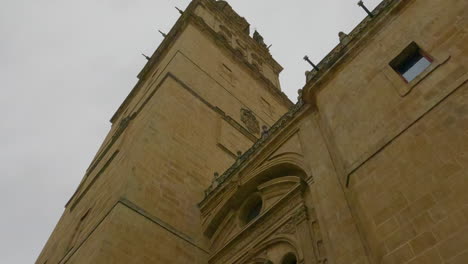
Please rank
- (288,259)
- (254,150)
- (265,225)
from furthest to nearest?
1. (254,150)
2. (265,225)
3. (288,259)

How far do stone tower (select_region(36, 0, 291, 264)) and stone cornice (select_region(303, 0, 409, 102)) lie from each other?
486cm

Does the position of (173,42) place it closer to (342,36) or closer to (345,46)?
(342,36)

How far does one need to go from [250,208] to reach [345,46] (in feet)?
16.3

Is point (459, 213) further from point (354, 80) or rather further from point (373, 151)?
point (354, 80)

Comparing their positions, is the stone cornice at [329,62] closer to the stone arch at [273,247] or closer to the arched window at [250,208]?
the arched window at [250,208]

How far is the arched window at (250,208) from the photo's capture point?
10836 millimetres

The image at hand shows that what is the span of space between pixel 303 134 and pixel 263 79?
14438 mm

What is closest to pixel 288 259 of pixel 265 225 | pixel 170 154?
pixel 265 225

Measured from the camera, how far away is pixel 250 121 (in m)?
18.7

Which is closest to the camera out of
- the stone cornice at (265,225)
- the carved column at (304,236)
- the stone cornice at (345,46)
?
the carved column at (304,236)

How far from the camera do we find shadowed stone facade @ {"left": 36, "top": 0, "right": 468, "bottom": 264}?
5715mm

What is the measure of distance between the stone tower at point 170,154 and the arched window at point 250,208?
1.38 metres

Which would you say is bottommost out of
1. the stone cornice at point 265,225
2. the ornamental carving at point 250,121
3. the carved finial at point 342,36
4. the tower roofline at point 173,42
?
the stone cornice at point 265,225

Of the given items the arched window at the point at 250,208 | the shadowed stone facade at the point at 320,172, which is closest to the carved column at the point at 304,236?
the shadowed stone facade at the point at 320,172
